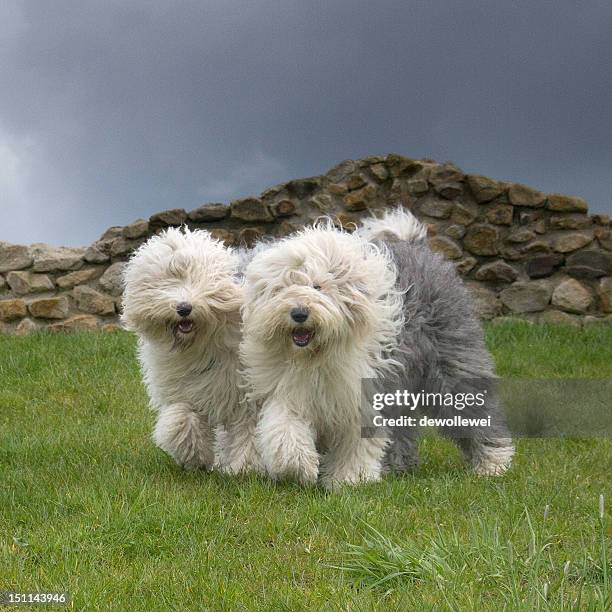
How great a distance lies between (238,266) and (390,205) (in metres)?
5.66

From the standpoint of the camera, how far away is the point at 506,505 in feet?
13.9

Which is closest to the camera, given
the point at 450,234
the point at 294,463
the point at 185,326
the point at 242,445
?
A: the point at 294,463

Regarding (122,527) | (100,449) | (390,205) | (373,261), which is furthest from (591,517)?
(390,205)

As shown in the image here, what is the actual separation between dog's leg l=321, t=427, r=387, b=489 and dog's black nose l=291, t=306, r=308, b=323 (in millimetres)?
838

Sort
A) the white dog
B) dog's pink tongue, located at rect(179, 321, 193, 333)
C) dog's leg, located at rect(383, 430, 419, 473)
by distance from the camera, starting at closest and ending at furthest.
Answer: the white dog → dog's pink tongue, located at rect(179, 321, 193, 333) → dog's leg, located at rect(383, 430, 419, 473)

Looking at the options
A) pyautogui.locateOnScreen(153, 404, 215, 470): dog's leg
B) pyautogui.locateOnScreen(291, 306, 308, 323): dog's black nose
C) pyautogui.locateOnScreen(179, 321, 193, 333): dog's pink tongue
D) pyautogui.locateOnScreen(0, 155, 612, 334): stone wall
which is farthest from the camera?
pyautogui.locateOnScreen(0, 155, 612, 334): stone wall

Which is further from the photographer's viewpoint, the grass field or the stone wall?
the stone wall

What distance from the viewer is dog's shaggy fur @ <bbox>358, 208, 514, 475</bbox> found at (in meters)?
4.96

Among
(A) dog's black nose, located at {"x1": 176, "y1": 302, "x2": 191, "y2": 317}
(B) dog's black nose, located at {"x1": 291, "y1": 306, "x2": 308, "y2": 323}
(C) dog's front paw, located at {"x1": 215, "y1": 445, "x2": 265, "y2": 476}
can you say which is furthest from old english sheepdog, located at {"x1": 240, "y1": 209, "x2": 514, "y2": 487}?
(A) dog's black nose, located at {"x1": 176, "y1": 302, "x2": 191, "y2": 317}

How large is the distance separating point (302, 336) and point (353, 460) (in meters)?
0.84
